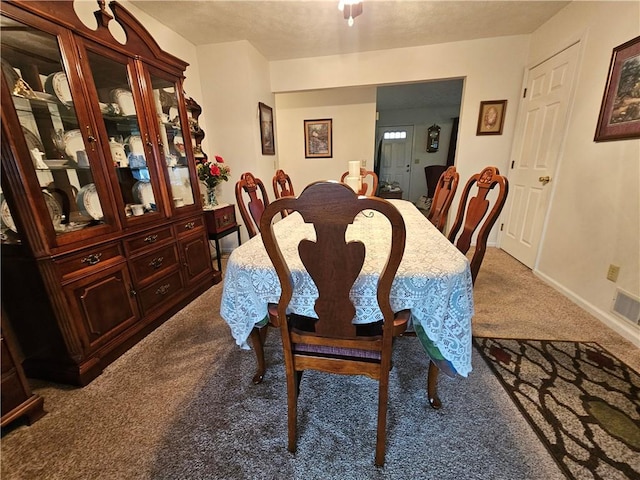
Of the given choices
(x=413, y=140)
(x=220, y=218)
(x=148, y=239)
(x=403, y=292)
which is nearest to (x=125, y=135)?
(x=148, y=239)

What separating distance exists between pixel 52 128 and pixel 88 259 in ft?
2.34

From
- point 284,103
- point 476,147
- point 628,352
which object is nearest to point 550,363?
point 628,352

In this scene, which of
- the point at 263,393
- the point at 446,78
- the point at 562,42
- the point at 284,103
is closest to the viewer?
the point at 263,393

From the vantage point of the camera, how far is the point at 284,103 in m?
4.38

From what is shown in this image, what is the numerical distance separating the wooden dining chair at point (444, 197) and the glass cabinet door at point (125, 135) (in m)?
2.02

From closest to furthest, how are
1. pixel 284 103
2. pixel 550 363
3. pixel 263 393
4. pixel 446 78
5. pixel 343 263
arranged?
pixel 343 263, pixel 263 393, pixel 550 363, pixel 446 78, pixel 284 103

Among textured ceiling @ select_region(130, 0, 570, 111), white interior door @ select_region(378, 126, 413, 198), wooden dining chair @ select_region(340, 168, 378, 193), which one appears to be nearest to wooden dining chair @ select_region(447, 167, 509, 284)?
wooden dining chair @ select_region(340, 168, 378, 193)

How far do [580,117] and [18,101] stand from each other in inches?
142

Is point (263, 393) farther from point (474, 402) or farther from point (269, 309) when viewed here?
point (474, 402)

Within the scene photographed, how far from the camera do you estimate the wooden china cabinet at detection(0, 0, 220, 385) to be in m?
1.14

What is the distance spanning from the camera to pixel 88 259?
136 centimetres

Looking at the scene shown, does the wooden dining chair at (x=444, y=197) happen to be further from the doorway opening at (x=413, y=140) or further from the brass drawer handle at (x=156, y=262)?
the doorway opening at (x=413, y=140)

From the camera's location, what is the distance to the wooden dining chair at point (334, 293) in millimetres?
664

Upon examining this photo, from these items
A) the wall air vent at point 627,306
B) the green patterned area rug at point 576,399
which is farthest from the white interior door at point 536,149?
the green patterned area rug at point 576,399
